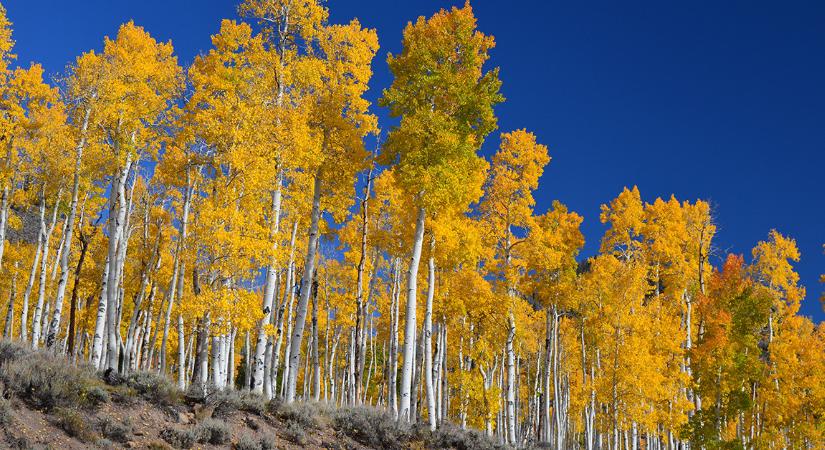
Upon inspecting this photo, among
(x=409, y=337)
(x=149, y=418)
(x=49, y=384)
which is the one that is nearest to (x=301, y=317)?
(x=409, y=337)

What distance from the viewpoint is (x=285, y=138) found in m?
16.4

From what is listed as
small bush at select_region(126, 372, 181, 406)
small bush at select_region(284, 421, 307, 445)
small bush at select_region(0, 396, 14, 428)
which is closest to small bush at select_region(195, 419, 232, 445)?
small bush at select_region(126, 372, 181, 406)

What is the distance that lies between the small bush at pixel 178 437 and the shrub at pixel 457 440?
22.5 feet

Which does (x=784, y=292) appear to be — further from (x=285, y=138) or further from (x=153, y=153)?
(x=153, y=153)

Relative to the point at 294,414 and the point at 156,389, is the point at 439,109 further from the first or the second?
the point at 156,389

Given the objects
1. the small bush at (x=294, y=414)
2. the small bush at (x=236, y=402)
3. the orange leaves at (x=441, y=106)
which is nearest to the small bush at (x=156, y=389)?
the small bush at (x=236, y=402)

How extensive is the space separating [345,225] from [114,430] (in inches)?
680

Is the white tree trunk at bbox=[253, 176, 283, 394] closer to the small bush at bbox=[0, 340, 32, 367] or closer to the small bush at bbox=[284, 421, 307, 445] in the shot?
the small bush at bbox=[284, 421, 307, 445]

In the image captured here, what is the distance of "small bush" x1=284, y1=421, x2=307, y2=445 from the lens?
13829mm

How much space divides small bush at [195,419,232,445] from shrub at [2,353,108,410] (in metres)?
2.08

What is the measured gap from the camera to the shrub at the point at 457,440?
16.5m

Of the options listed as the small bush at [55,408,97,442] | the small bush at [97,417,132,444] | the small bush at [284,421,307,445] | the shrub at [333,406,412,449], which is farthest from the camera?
the shrub at [333,406,412,449]

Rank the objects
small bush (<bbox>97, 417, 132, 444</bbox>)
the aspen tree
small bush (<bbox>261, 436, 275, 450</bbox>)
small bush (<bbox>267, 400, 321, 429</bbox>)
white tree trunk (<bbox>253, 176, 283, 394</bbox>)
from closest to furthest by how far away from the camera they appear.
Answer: small bush (<bbox>97, 417, 132, 444</bbox>)
small bush (<bbox>261, 436, 275, 450</bbox>)
small bush (<bbox>267, 400, 321, 429</bbox>)
white tree trunk (<bbox>253, 176, 283, 394</bbox>)
the aspen tree

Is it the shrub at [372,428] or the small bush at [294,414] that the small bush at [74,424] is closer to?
the small bush at [294,414]
